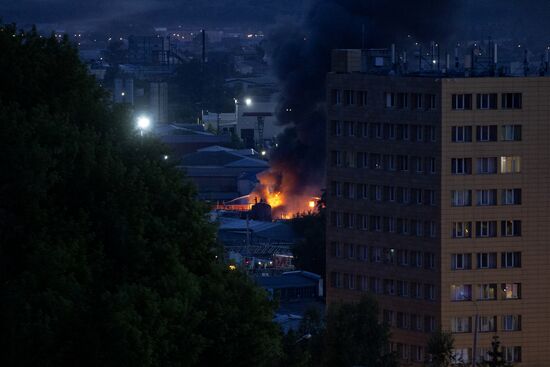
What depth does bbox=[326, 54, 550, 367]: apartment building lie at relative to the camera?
6178 cm

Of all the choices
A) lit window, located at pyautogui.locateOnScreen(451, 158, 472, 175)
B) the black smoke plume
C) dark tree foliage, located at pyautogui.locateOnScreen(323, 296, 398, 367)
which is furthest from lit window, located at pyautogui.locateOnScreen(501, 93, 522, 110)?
the black smoke plume

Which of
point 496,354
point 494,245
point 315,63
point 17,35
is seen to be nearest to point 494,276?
point 494,245

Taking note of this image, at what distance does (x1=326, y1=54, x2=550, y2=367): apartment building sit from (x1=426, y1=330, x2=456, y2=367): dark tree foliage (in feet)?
13.3

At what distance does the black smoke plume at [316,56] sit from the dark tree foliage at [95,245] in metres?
70.8

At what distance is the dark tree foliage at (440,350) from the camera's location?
5447 cm

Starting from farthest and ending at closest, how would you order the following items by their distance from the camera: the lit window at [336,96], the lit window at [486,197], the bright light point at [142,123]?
the lit window at [336,96]
the lit window at [486,197]
the bright light point at [142,123]

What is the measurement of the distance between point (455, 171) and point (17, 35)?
29.0m

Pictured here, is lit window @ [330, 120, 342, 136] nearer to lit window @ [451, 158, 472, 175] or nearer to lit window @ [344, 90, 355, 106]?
lit window @ [344, 90, 355, 106]

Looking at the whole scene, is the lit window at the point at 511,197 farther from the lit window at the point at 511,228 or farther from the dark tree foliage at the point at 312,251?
the dark tree foliage at the point at 312,251

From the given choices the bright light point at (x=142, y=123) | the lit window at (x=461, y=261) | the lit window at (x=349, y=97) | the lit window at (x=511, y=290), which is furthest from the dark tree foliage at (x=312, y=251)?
the bright light point at (x=142, y=123)

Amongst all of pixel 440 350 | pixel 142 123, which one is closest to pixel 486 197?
pixel 440 350

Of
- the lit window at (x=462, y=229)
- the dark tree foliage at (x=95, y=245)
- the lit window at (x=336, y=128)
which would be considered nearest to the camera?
the dark tree foliage at (x=95, y=245)

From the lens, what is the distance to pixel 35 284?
30266mm

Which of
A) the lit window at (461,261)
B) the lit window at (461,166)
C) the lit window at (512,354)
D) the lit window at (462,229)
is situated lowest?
the lit window at (512,354)
